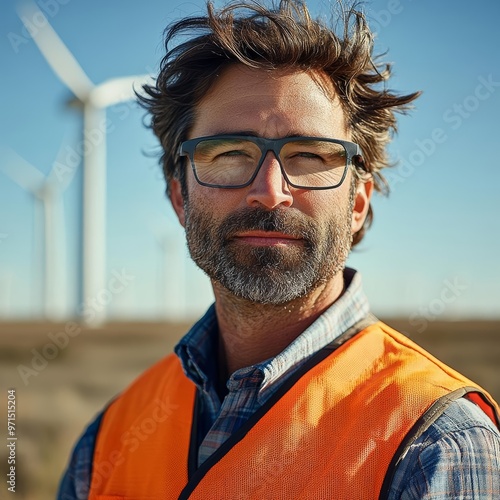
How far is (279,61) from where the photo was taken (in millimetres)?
3082

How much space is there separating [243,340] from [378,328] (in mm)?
610

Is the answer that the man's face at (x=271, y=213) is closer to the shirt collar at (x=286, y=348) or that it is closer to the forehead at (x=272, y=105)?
the forehead at (x=272, y=105)

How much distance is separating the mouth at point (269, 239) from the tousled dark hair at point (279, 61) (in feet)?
2.17

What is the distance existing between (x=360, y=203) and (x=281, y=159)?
67 cm

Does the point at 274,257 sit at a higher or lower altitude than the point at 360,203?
lower

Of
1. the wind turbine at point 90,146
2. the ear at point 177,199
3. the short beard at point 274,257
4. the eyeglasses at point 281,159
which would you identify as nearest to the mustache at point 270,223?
the short beard at point 274,257

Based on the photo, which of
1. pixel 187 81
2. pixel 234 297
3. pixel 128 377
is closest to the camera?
pixel 234 297

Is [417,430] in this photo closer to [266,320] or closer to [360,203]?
[266,320]

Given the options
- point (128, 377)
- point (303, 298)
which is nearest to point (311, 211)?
point (303, 298)

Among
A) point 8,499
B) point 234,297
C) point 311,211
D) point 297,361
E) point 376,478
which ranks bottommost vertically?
point 8,499

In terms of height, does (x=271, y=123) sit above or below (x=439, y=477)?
above

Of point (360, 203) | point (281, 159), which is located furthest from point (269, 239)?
point (360, 203)

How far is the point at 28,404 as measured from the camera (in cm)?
1251

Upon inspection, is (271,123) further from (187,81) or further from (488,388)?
(488,388)
